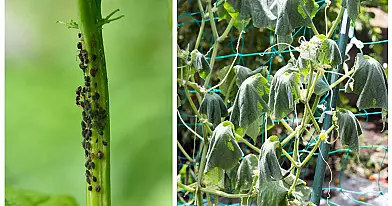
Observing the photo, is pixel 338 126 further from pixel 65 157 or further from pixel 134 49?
pixel 65 157

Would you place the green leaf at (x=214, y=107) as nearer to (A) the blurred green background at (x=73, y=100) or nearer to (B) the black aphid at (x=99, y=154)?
(A) the blurred green background at (x=73, y=100)

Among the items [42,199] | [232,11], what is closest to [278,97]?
[232,11]

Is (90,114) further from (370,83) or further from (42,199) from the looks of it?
(370,83)

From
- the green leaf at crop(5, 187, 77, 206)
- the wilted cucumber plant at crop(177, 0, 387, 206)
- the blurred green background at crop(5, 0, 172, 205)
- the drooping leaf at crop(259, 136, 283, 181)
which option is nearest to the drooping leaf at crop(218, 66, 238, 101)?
the wilted cucumber plant at crop(177, 0, 387, 206)

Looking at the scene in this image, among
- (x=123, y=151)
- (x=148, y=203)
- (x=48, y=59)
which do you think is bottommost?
(x=148, y=203)

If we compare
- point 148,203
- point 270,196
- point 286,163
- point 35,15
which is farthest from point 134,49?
point 286,163

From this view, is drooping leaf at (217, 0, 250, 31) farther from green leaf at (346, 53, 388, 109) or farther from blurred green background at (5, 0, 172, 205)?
green leaf at (346, 53, 388, 109)

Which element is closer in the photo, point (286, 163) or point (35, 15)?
point (35, 15)

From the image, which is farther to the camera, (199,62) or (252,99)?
(199,62)
